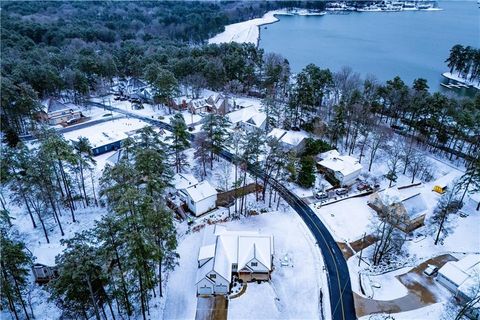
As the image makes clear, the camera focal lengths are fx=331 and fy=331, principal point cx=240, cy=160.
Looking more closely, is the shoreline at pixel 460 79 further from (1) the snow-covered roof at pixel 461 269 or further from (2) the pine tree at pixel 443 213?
(1) the snow-covered roof at pixel 461 269

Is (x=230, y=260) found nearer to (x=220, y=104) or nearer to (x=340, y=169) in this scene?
(x=340, y=169)

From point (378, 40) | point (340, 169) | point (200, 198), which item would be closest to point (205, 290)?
point (200, 198)

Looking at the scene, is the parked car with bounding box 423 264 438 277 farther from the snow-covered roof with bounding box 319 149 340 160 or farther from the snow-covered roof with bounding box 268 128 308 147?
the snow-covered roof with bounding box 268 128 308 147

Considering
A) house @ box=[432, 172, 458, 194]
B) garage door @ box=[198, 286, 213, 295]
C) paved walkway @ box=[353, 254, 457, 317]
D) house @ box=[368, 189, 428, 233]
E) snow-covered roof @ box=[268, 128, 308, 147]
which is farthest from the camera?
snow-covered roof @ box=[268, 128, 308, 147]

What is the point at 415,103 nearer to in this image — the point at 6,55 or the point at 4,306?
the point at 4,306

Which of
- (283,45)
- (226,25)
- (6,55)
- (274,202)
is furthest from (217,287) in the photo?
(226,25)

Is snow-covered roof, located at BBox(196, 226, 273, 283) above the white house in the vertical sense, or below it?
above

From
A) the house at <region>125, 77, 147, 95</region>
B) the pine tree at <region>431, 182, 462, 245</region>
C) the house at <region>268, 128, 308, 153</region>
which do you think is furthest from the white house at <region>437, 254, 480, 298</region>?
the house at <region>125, 77, 147, 95</region>
